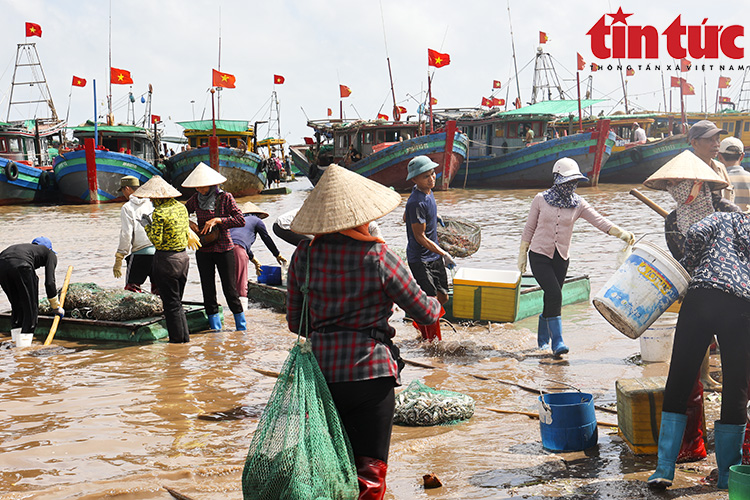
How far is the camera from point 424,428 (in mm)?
4371

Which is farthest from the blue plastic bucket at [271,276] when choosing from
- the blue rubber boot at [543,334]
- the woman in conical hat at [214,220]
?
the blue rubber boot at [543,334]

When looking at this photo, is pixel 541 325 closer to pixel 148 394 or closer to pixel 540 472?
pixel 540 472

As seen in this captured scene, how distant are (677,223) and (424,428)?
2.08m

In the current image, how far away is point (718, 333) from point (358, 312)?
159cm

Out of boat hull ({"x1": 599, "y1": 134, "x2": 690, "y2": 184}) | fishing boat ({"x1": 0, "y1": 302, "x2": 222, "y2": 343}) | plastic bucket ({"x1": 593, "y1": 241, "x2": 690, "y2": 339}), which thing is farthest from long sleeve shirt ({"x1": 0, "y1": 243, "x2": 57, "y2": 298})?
boat hull ({"x1": 599, "y1": 134, "x2": 690, "y2": 184})

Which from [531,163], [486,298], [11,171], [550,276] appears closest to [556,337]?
[550,276]

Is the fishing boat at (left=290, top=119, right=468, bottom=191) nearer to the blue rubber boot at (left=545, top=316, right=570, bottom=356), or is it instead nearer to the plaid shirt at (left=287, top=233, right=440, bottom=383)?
the blue rubber boot at (left=545, top=316, right=570, bottom=356)

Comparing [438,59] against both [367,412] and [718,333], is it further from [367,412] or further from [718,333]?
[367,412]

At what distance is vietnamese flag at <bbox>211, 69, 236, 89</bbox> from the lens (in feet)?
103

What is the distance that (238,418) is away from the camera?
4.71 metres

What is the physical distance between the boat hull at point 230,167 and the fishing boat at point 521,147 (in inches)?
373

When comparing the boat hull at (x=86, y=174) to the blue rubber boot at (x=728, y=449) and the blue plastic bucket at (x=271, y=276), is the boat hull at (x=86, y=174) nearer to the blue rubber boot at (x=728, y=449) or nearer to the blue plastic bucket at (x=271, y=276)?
the blue plastic bucket at (x=271, y=276)

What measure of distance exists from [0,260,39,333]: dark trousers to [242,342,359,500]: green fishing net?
15.8 feet

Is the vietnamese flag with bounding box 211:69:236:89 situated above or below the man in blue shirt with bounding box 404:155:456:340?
above
